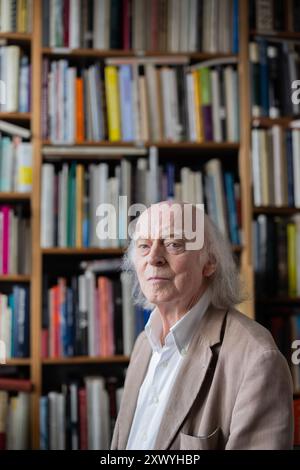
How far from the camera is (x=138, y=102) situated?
2.13 meters

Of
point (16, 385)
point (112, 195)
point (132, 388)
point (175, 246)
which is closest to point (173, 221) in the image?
point (175, 246)

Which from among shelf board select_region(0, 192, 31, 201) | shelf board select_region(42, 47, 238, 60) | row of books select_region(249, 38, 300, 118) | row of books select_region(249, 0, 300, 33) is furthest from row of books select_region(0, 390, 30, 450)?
row of books select_region(249, 0, 300, 33)

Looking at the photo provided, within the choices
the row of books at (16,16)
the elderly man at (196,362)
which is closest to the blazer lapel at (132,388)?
the elderly man at (196,362)

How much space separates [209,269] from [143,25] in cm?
128

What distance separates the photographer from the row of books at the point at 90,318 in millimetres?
2045

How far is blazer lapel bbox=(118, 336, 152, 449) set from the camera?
1.24m

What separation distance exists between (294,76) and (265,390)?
152cm

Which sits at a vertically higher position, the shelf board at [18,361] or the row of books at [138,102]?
the row of books at [138,102]

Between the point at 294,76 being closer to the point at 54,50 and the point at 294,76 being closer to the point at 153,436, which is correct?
the point at 54,50

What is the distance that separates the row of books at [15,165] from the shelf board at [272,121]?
34.2 inches

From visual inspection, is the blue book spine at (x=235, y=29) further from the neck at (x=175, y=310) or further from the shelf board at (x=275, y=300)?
the neck at (x=175, y=310)

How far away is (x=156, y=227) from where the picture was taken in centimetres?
121

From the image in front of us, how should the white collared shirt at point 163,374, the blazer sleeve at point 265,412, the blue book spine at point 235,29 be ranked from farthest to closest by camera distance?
the blue book spine at point 235,29 → the white collared shirt at point 163,374 → the blazer sleeve at point 265,412

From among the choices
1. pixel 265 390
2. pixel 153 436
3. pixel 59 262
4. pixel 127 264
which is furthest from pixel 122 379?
pixel 265 390
